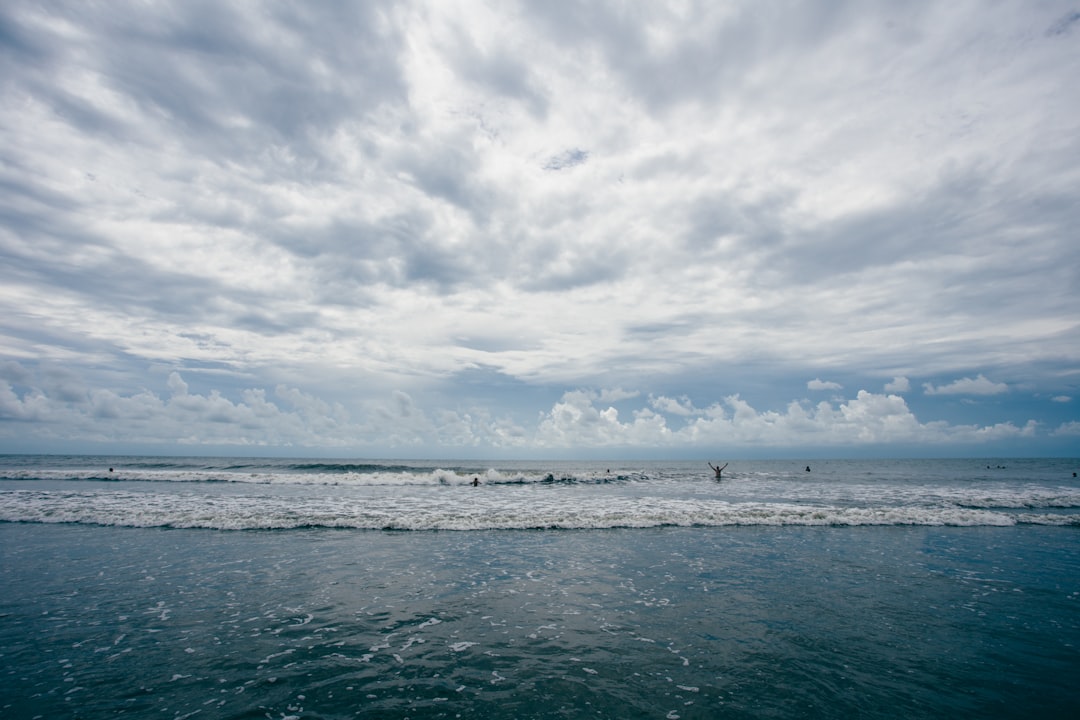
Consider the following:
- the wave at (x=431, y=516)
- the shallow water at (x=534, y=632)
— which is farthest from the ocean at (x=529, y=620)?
the wave at (x=431, y=516)

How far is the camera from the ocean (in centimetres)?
840

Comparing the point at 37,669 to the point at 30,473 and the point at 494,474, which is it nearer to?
the point at 494,474

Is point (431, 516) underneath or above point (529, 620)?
above

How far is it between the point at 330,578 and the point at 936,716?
15.3m

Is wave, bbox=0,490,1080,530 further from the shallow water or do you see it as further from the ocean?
the shallow water

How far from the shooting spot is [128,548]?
19500mm

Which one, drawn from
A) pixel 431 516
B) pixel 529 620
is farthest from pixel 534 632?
pixel 431 516

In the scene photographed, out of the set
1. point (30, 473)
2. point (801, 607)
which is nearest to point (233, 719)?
point (801, 607)

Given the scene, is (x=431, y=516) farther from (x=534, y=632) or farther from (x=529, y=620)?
(x=534, y=632)

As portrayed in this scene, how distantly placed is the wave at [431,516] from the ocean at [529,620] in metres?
0.47

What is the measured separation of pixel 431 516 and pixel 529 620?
1642 centimetres

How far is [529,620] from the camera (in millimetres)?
12008

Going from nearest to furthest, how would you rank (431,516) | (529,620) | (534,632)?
1. (534,632)
2. (529,620)
3. (431,516)

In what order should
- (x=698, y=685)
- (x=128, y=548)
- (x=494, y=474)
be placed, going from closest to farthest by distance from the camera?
(x=698, y=685) < (x=128, y=548) < (x=494, y=474)
